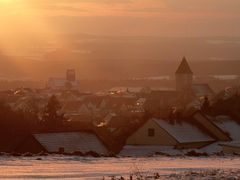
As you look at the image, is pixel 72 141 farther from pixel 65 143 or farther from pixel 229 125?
pixel 229 125

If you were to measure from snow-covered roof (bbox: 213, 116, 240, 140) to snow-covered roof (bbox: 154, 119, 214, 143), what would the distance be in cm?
178

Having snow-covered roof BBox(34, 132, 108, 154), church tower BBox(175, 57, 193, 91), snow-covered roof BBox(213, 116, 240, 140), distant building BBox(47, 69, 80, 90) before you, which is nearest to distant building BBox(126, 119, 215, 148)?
snow-covered roof BBox(213, 116, 240, 140)

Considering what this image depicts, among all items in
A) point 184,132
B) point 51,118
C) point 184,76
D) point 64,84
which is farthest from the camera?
point 64,84

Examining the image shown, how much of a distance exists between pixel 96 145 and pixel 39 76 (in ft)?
548

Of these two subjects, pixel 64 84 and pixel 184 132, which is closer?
pixel 184 132

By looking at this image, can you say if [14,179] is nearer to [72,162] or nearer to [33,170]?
[33,170]

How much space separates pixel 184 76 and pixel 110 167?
4292 inches

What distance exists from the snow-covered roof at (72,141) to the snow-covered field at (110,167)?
14009 mm

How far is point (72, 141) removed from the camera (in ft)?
94.5

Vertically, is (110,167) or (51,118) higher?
(51,118)

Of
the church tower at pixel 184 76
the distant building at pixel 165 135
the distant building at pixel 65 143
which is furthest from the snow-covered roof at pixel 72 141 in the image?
the church tower at pixel 184 76

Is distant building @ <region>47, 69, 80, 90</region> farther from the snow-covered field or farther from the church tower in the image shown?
the snow-covered field

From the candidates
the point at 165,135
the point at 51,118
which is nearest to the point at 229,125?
the point at 165,135

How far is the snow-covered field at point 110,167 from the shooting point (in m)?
10.1
